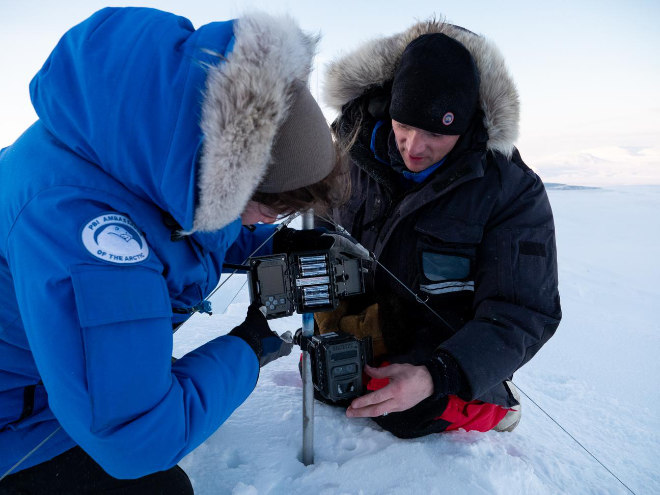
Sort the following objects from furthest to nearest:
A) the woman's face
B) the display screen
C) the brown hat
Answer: the display screen
the woman's face
the brown hat

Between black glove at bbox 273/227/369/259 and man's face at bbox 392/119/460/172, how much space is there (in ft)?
1.62

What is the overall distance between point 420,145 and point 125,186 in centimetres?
126

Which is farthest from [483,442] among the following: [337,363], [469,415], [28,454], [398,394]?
[28,454]

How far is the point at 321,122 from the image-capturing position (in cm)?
106

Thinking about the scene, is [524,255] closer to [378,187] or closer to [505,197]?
[505,197]

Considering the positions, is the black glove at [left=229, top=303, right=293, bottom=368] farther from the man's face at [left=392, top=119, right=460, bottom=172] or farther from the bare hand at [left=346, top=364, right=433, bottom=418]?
the man's face at [left=392, top=119, right=460, bottom=172]

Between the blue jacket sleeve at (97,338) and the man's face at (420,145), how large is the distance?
126 cm

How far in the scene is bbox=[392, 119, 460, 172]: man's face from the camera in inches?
69.6

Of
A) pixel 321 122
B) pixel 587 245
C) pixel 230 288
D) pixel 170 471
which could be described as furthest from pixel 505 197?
pixel 587 245

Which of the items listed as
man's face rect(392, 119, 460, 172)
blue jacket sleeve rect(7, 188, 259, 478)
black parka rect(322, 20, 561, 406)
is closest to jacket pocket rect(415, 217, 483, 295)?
black parka rect(322, 20, 561, 406)

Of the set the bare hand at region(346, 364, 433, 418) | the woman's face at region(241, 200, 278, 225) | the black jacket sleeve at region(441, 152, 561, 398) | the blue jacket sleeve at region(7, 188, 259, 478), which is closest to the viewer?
the blue jacket sleeve at region(7, 188, 259, 478)

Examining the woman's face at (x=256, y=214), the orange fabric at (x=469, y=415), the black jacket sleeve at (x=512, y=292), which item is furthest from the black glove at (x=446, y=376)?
the woman's face at (x=256, y=214)

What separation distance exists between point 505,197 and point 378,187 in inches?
24.7

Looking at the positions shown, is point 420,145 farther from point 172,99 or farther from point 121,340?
point 121,340
